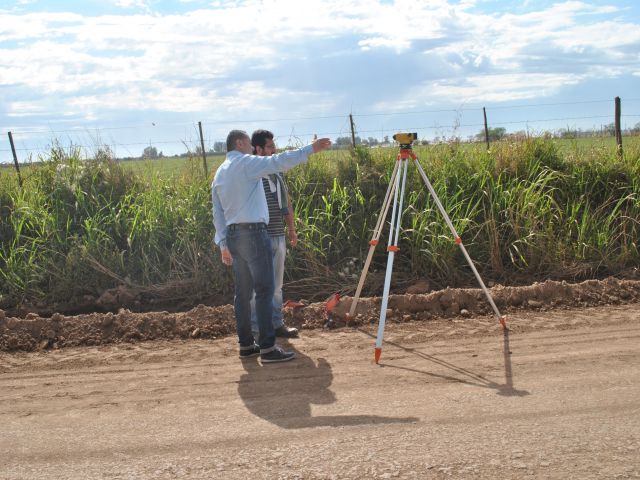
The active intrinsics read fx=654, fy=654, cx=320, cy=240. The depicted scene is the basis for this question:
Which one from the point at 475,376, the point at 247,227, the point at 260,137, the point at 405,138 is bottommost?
the point at 475,376

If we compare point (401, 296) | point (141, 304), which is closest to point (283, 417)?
point (401, 296)

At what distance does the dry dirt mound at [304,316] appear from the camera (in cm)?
636

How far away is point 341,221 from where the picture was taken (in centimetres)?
837

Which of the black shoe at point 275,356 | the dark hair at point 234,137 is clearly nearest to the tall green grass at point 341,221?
the black shoe at point 275,356

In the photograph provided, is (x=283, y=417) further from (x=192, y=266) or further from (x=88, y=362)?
(x=192, y=266)

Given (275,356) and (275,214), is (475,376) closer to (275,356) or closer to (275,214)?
(275,356)

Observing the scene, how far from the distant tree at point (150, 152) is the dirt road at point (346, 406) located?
16.5ft

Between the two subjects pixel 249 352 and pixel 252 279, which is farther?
pixel 249 352

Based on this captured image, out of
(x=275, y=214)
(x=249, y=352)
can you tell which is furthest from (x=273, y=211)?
(x=249, y=352)

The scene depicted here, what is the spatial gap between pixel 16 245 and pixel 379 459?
6.66m

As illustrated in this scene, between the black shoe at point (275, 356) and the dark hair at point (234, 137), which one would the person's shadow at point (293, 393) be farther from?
the dark hair at point (234, 137)

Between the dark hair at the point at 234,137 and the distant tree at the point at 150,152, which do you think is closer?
the dark hair at the point at 234,137

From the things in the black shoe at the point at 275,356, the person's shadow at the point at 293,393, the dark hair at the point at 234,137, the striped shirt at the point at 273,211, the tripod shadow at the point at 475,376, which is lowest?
the tripod shadow at the point at 475,376

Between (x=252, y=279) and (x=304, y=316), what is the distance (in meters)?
1.23
